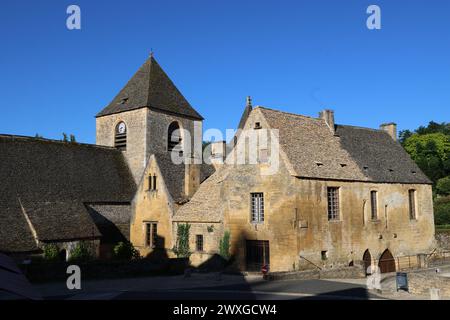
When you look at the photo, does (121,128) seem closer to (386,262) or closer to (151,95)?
(151,95)

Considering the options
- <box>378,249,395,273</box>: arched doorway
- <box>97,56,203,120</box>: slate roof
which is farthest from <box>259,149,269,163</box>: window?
<box>97,56,203,120</box>: slate roof

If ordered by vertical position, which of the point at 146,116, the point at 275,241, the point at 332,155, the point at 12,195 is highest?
the point at 146,116

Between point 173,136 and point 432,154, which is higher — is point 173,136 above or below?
below

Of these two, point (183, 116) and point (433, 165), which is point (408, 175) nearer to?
point (183, 116)

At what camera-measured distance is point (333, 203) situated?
81.6 ft

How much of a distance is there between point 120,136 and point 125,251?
42.4 ft

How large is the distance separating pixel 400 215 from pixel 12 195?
80.4 ft

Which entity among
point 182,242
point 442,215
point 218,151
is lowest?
point 182,242

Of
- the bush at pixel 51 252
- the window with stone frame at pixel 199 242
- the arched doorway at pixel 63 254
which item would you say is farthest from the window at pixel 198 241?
the bush at pixel 51 252

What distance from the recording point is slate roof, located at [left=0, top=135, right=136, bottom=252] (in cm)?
2464

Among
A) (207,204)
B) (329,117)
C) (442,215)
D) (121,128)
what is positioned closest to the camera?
(207,204)

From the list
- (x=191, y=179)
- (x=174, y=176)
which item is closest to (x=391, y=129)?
(x=191, y=179)
